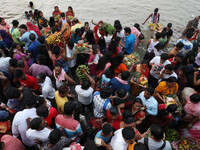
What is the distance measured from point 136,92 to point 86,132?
2.22m


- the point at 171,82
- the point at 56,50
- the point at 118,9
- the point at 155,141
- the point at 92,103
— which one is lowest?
the point at 92,103

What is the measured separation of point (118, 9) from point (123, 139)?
44.3 ft

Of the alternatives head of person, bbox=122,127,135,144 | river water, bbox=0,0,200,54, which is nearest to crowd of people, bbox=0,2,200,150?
head of person, bbox=122,127,135,144

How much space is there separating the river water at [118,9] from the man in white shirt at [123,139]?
31.4 feet

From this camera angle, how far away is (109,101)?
11.4ft

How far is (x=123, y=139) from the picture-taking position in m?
2.66

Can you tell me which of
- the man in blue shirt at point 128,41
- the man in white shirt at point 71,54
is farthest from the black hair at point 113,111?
the man in blue shirt at point 128,41

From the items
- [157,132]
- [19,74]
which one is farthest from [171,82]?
[19,74]

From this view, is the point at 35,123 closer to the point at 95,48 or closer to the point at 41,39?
the point at 95,48

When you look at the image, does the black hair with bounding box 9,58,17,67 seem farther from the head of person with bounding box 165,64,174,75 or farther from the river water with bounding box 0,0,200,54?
the river water with bounding box 0,0,200,54

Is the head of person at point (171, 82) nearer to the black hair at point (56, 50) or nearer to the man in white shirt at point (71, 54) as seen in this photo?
the man in white shirt at point (71, 54)

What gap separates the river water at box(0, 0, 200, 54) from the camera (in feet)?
39.3

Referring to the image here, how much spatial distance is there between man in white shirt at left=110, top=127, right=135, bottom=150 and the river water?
9563mm

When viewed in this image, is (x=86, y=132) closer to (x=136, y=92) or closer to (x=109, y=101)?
(x=109, y=101)
